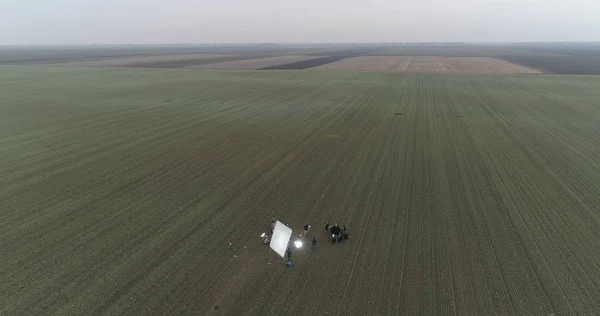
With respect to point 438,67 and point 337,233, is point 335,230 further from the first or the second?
point 438,67

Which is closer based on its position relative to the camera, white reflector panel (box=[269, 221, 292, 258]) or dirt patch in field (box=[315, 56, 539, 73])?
white reflector panel (box=[269, 221, 292, 258])

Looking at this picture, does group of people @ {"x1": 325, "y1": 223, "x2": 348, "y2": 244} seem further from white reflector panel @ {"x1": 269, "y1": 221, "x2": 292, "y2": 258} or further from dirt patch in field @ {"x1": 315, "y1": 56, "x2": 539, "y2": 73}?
dirt patch in field @ {"x1": 315, "y1": 56, "x2": 539, "y2": 73}

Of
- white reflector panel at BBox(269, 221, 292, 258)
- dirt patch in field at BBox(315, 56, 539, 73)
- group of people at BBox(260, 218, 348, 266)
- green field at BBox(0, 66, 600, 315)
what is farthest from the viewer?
dirt patch in field at BBox(315, 56, 539, 73)

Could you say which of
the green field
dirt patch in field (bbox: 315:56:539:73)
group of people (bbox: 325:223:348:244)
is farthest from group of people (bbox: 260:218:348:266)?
dirt patch in field (bbox: 315:56:539:73)

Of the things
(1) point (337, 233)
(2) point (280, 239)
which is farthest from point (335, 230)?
(2) point (280, 239)

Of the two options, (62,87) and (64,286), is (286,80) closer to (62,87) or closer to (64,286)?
(62,87)

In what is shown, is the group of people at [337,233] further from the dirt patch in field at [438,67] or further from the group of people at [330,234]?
the dirt patch in field at [438,67]
